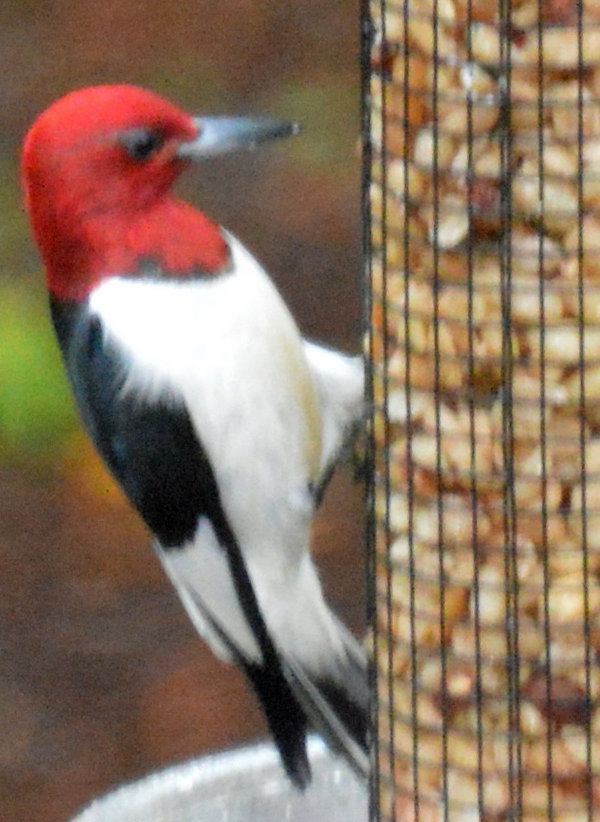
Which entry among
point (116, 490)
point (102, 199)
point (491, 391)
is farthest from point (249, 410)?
point (116, 490)

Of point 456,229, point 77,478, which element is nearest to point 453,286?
point 456,229

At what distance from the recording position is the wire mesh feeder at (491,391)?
4.20 feet

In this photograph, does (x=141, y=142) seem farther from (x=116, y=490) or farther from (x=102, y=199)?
→ (x=116, y=490)

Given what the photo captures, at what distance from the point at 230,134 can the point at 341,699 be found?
53cm

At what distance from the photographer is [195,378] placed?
1.68 meters

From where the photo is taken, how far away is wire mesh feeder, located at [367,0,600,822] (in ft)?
4.20

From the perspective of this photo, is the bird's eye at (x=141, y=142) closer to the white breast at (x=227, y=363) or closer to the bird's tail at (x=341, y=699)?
the white breast at (x=227, y=363)

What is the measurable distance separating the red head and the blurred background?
1248 mm

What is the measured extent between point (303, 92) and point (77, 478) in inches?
31.3

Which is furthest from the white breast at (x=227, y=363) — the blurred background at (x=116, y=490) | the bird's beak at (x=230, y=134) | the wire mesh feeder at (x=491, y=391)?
the blurred background at (x=116, y=490)

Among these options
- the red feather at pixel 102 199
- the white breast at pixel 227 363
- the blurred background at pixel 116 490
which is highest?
the red feather at pixel 102 199

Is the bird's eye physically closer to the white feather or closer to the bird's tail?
the white feather

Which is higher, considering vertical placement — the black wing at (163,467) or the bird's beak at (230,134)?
the bird's beak at (230,134)

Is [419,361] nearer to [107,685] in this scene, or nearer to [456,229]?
[456,229]
